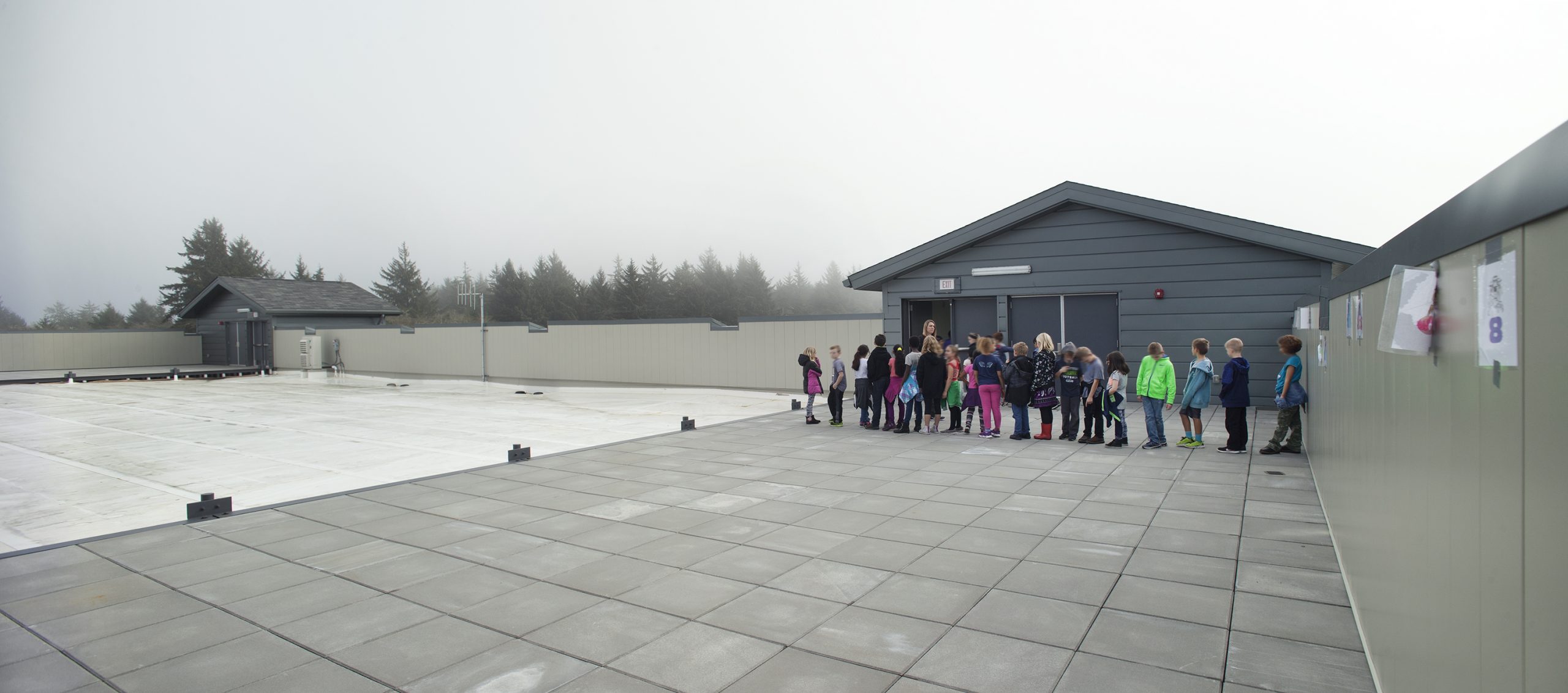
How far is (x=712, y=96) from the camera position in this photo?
1345 inches

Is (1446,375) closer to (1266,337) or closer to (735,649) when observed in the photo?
(735,649)

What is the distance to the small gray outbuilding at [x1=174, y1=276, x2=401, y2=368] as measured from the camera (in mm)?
38219

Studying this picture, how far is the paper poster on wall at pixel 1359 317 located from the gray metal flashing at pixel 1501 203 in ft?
5.48

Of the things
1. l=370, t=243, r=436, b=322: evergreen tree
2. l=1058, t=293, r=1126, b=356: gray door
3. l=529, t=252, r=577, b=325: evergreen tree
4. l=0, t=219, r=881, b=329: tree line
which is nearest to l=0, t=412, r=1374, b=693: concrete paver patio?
l=1058, t=293, r=1126, b=356: gray door

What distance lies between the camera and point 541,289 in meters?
74.0

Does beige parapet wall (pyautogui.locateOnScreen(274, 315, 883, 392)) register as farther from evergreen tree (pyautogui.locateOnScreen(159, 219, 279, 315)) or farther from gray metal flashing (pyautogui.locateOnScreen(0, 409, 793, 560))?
evergreen tree (pyautogui.locateOnScreen(159, 219, 279, 315))

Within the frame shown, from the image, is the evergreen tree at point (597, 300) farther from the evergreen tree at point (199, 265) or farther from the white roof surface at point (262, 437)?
the white roof surface at point (262, 437)

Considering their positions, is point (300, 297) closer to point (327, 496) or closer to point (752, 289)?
point (327, 496)

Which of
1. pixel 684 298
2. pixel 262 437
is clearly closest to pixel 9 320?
pixel 262 437

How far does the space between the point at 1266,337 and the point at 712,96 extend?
2605 cm

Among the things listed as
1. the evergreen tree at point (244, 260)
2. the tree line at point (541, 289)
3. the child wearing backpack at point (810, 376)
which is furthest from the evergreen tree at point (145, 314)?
the child wearing backpack at point (810, 376)

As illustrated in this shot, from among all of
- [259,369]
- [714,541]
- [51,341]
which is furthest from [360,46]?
[51,341]

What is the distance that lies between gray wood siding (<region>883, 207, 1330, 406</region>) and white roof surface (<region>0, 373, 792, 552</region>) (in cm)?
584

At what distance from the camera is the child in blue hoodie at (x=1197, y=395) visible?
32.3 ft
